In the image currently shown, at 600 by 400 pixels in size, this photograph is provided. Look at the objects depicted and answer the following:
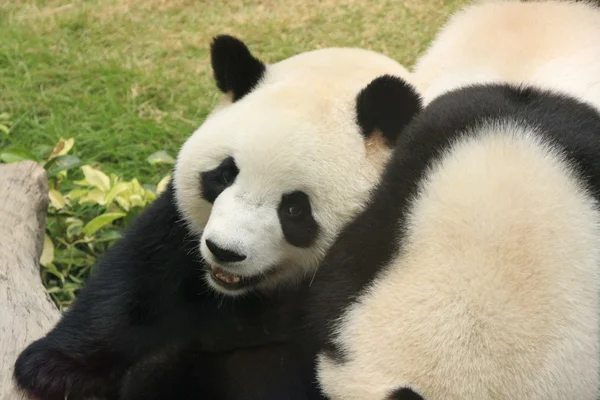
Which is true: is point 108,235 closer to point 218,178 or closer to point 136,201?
point 136,201

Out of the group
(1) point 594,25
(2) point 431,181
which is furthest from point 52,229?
(1) point 594,25

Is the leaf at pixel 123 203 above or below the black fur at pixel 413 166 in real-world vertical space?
below

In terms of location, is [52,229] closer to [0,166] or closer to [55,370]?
[0,166]

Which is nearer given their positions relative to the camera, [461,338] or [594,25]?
[461,338]

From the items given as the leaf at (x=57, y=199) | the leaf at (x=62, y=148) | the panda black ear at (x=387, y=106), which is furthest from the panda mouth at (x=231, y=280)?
the leaf at (x=62, y=148)

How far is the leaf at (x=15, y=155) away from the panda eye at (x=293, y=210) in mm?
2142

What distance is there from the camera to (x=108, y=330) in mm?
2602

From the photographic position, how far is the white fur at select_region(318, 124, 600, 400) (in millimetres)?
1801

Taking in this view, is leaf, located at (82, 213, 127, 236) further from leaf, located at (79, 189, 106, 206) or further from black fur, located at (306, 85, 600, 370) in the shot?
black fur, located at (306, 85, 600, 370)

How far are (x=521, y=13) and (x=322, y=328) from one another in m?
1.52

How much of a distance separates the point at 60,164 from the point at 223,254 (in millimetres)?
2153

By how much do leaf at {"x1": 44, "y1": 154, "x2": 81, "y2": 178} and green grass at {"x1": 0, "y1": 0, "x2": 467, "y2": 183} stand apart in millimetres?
145

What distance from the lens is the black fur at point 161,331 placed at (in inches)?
98.8

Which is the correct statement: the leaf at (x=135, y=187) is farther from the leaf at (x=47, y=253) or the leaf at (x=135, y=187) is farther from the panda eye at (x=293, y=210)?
the panda eye at (x=293, y=210)
